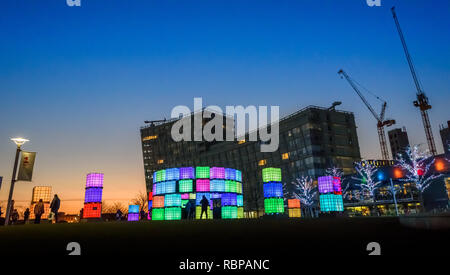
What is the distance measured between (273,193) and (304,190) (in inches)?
2039

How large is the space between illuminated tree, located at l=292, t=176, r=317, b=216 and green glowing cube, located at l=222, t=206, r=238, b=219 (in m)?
45.3

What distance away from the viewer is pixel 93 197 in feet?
113

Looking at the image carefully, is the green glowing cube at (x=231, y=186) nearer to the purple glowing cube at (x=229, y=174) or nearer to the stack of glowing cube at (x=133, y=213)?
the purple glowing cube at (x=229, y=174)

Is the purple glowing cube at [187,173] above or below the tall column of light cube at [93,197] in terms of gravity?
above

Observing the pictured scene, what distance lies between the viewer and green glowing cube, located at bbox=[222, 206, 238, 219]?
3788 cm

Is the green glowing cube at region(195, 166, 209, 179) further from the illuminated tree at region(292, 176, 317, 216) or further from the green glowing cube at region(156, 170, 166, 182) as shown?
the illuminated tree at region(292, 176, 317, 216)

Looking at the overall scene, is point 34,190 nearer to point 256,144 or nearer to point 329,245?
point 329,245

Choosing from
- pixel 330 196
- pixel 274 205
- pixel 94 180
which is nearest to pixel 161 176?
pixel 94 180

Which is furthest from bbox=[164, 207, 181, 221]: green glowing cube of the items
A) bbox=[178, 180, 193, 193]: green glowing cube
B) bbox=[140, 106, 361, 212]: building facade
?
bbox=[140, 106, 361, 212]: building facade

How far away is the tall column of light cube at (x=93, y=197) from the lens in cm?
3412

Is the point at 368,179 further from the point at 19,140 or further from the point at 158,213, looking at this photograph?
the point at 19,140

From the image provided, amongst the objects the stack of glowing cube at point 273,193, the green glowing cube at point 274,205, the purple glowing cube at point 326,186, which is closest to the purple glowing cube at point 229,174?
the stack of glowing cube at point 273,193

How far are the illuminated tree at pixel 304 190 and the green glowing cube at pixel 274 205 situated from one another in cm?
4857
